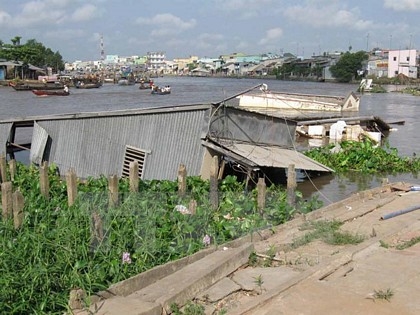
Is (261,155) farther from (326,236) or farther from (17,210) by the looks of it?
(17,210)

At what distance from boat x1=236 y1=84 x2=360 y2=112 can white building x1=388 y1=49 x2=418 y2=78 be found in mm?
59679

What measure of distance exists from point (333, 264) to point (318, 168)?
30.2 feet

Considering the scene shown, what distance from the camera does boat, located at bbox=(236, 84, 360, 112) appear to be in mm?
39281

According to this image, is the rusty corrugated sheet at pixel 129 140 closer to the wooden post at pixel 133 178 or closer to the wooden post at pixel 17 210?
the wooden post at pixel 133 178

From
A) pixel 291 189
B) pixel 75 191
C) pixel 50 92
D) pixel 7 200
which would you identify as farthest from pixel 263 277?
pixel 50 92

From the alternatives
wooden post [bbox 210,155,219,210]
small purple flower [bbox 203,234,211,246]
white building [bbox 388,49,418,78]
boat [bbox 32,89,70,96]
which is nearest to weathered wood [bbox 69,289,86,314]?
small purple flower [bbox 203,234,211,246]

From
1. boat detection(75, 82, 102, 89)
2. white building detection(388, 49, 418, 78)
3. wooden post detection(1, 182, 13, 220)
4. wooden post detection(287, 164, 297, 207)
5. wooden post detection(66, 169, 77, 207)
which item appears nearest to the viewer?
wooden post detection(1, 182, 13, 220)

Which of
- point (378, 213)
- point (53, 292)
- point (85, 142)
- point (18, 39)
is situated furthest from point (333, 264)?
point (18, 39)

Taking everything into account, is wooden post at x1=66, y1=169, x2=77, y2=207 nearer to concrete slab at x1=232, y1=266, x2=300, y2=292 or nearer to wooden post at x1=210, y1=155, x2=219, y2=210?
wooden post at x1=210, y1=155, x2=219, y2=210

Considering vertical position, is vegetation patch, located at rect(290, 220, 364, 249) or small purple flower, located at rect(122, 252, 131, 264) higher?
small purple flower, located at rect(122, 252, 131, 264)

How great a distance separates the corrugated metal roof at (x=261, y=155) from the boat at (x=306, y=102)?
74.7ft

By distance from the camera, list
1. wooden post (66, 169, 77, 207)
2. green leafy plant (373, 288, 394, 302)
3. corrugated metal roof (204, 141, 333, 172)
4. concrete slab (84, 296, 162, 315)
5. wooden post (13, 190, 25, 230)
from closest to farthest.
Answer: concrete slab (84, 296, 162, 315) < green leafy plant (373, 288, 394, 302) < wooden post (13, 190, 25, 230) < wooden post (66, 169, 77, 207) < corrugated metal roof (204, 141, 333, 172)

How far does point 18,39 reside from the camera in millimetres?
85875

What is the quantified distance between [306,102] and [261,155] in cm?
2785
